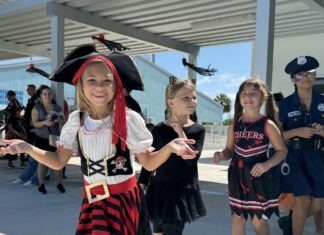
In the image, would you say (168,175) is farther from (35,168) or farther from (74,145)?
(35,168)

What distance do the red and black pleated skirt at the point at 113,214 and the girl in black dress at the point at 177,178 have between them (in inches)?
32.6

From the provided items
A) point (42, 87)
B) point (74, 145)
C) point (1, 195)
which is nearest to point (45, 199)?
point (1, 195)

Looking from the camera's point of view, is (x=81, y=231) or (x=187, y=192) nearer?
(x=81, y=231)

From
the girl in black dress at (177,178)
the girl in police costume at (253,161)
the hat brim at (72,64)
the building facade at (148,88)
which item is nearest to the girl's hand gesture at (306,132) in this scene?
the girl in police costume at (253,161)

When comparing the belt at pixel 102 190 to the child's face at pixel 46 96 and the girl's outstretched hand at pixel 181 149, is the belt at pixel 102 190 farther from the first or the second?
the child's face at pixel 46 96

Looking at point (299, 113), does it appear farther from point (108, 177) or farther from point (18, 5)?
point (18, 5)

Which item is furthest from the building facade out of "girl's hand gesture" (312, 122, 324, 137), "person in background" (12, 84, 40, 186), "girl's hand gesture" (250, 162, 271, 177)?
"girl's hand gesture" (250, 162, 271, 177)

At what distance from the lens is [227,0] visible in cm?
803

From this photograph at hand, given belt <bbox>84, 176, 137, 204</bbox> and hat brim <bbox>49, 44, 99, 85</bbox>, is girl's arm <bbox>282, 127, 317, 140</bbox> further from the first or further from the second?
hat brim <bbox>49, 44, 99, 85</bbox>

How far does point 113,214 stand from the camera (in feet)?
7.80

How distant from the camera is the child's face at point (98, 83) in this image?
8.08 ft

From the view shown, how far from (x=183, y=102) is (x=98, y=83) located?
1063 millimetres

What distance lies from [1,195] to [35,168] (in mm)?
1107

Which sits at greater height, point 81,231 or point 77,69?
point 77,69
